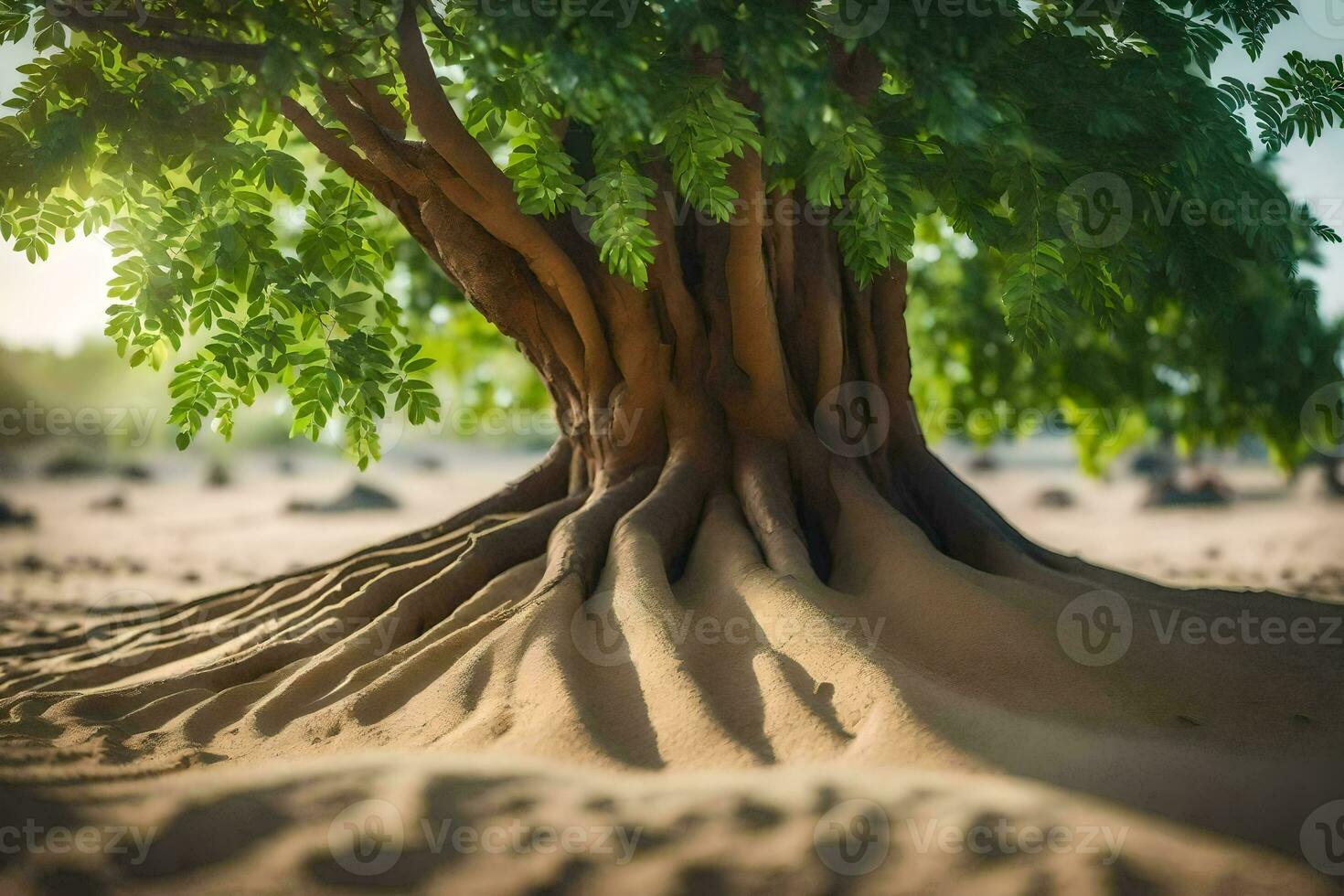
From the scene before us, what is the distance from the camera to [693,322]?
17.0ft

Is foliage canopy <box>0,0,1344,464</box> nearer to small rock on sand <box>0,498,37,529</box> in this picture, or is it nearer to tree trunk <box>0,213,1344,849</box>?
tree trunk <box>0,213,1344,849</box>

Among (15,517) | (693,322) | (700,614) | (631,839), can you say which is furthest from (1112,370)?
(15,517)

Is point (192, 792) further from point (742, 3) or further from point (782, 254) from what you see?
point (782, 254)

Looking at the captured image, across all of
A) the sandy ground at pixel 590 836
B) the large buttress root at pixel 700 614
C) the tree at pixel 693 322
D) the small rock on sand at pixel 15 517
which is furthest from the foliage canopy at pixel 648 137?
the small rock on sand at pixel 15 517

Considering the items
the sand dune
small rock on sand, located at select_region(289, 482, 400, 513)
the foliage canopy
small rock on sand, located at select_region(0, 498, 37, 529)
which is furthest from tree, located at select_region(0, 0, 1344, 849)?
small rock on sand, located at select_region(289, 482, 400, 513)

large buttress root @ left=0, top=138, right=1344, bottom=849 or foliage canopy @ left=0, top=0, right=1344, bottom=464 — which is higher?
foliage canopy @ left=0, top=0, right=1344, bottom=464

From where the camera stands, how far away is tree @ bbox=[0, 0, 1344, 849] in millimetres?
3256

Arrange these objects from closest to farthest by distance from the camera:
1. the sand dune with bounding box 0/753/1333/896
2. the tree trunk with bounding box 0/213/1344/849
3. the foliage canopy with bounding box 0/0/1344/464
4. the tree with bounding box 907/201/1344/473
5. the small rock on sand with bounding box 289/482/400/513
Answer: the sand dune with bounding box 0/753/1333/896 < the foliage canopy with bounding box 0/0/1344/464 < the tree trunk with bounding box 0/213/1344/849 < the tree with bounding box 907/201/1344/473 < the small rock on sand with bounding box 289/482/400/513

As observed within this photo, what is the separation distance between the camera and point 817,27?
3482 millimetres

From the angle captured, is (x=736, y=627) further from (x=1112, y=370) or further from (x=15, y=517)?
(x=15, y=517)

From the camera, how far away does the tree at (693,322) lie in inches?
128

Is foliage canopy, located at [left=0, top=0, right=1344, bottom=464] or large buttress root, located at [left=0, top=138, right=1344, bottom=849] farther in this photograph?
large buttress root, located at [left=0, top=138, right=1344, bottom=849]

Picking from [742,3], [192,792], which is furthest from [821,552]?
[192,792]

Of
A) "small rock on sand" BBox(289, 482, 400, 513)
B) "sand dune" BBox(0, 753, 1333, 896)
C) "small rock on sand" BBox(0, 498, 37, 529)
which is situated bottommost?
"sand dune" BBox(0, 753, 1333, 896)
